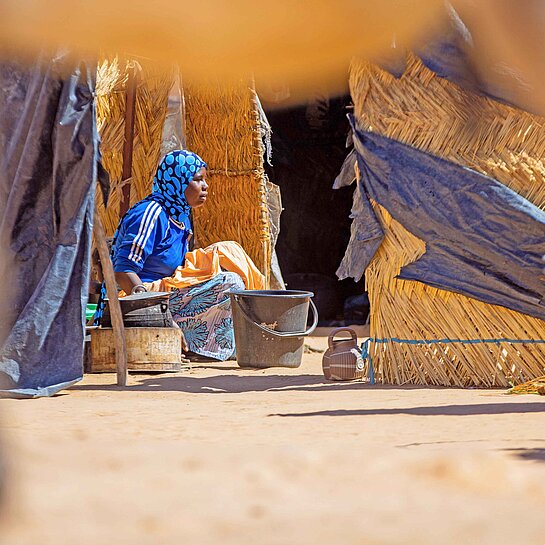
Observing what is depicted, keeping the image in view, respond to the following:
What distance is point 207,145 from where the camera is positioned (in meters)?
9.28

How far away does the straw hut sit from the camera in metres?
8.66

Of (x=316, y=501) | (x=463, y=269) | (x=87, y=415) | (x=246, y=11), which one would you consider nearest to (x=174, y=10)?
(x=246, y=11)

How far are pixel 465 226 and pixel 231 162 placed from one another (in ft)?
14.3

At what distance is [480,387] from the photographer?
5.07 m

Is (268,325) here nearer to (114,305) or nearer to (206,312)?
(206,312)

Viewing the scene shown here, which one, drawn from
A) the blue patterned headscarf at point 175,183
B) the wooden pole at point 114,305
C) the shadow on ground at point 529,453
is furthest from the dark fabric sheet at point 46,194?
the shadow on ground at point 529,453

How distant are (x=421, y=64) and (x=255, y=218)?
3893mm

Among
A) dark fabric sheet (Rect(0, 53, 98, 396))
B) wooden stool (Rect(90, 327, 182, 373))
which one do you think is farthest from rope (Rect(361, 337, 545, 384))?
dark fabric sheet (Rect(0, 53, 98, 396))

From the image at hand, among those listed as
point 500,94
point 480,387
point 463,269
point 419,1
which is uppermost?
point 419,1

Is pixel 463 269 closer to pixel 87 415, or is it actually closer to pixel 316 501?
pixel 87 415

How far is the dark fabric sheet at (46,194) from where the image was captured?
16.2ft

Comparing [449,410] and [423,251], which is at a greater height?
[423,251]

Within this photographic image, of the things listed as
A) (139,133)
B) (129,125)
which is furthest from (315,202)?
(129,125)

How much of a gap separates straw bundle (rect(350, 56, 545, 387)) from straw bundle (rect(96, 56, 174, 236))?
363 centimetres
